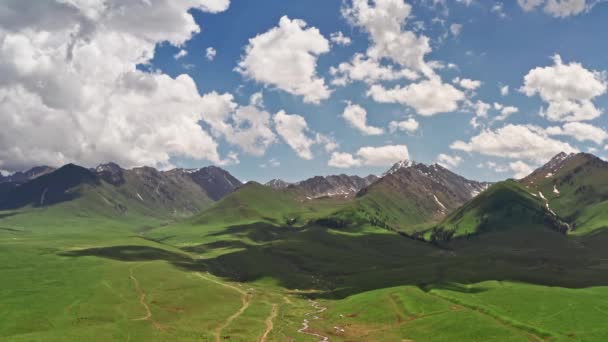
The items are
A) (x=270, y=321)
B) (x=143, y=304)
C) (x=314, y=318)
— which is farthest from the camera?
(x=314, y=318)

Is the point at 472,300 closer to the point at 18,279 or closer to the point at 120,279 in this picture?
the point at 120,279

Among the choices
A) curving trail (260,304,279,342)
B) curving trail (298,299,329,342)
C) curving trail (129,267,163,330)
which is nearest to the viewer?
curving trail (260,304,279,342)

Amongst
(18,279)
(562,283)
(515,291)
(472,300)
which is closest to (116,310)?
(18,279)

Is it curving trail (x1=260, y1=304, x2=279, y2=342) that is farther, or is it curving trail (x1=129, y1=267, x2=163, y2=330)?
curving trail (x1=129, y1=267, x2=163, y2=330)

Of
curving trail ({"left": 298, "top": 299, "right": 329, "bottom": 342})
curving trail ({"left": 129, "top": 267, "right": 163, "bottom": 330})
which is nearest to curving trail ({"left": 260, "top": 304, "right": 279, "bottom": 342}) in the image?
curving trail ({"left": 298, "top": 299, "right": 329, "bottom": 342})

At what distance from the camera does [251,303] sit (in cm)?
17438

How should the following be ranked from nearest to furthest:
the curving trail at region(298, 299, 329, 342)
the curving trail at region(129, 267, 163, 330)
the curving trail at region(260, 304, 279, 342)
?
the curving trail at region(260, 304, 279, 342) → the curving trail at region(298, 299, 329, 342) → the curving trail at region(129, 267, 163, 330)

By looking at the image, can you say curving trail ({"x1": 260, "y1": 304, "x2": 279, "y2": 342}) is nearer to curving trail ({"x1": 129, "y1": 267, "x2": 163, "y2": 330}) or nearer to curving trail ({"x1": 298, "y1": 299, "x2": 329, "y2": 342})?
curving trail ({"x1": 298, "y1": 299, "x2": 329, "y2": 342})

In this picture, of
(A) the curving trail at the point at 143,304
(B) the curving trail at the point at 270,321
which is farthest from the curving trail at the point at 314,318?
(A) the curving trail at the point at 143,304

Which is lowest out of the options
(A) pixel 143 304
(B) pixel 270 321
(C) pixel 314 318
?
(C) pixel 314 318

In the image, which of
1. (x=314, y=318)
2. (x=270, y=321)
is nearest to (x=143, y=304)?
(x=270, y=321)

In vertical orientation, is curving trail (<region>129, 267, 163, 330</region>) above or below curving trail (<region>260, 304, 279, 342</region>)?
above

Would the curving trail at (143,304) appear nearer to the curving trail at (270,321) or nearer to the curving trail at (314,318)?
the curving trail at (270,321)

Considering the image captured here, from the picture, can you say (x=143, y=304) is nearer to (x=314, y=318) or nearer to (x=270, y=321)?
(x=270, y=321)
